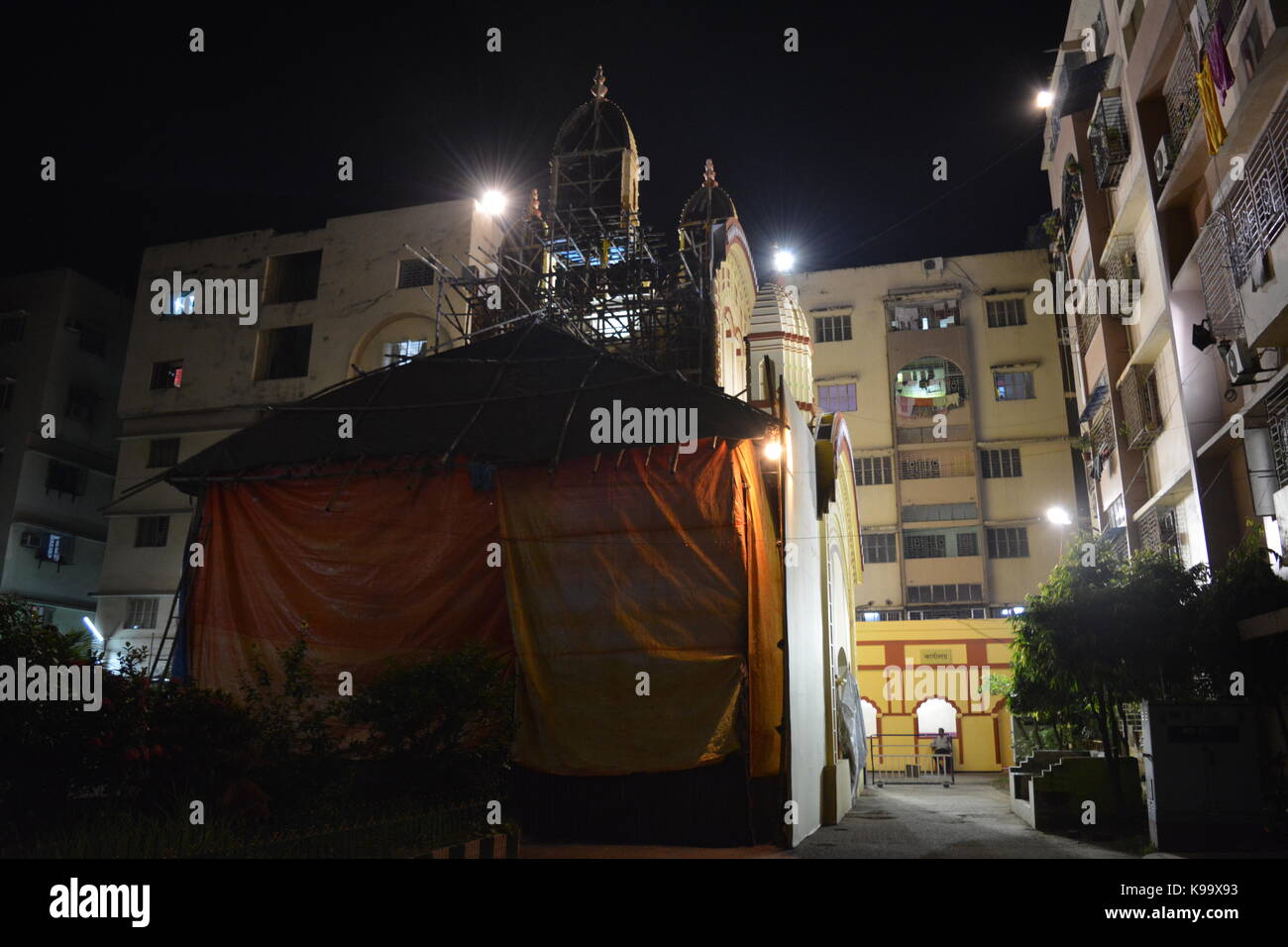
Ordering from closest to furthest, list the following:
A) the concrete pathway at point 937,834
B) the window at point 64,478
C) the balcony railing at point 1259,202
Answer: the concrete pathway at point 937,834, the balcony railing at point 1259,202, the window at point 64,478

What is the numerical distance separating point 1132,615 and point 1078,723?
208 inches

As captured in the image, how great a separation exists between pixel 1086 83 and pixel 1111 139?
3.01m

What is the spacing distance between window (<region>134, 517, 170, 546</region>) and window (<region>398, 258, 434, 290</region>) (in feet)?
39.3

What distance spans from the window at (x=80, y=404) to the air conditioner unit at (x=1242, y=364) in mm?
37078

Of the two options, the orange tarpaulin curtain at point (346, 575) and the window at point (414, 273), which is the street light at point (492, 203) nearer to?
the window at point (414, 273)

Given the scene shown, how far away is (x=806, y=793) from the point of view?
12.1 metres

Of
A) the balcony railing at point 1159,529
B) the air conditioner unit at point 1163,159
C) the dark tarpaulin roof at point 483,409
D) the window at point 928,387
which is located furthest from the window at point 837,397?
the dark tarpaulin roof at point 483,409

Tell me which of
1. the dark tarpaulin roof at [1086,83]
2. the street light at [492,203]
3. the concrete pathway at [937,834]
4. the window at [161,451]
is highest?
the street light at [492,203]

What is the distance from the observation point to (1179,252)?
685 inches

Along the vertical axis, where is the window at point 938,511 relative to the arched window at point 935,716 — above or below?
above

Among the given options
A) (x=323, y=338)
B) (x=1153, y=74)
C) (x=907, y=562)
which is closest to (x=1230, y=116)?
(x=1153, y=74)

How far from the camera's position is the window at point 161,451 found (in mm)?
33062

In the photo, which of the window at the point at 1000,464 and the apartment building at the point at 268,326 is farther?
the window at the point at 1000,464

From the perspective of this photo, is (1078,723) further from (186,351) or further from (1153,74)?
(186,351)
